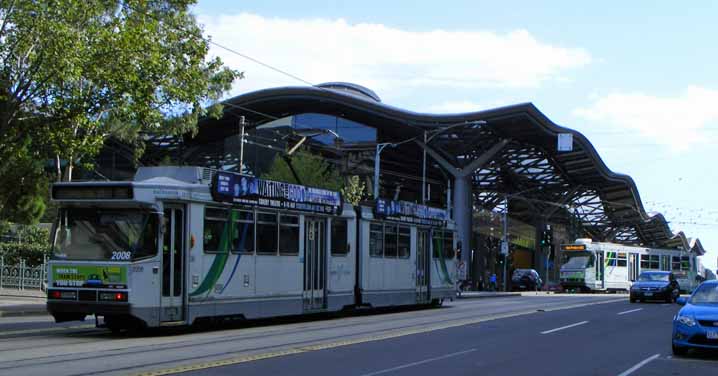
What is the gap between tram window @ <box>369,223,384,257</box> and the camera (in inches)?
984

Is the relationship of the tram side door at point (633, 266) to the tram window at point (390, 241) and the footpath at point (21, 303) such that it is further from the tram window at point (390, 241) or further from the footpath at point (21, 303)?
the footpath at point (21, 303)

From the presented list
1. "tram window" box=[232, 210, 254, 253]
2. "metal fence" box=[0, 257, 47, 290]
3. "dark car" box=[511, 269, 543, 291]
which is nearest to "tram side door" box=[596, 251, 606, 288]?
"dark car" box=[511, 269, 543, 291]

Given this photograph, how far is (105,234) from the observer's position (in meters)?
16.7

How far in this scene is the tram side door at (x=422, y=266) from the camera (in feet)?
91.4

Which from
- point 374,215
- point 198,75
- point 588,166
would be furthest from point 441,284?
point 588,166

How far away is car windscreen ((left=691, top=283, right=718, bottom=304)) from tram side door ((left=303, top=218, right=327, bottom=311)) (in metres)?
9.54

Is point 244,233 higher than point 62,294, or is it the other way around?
point 244,233

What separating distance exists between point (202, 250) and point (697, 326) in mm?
9531

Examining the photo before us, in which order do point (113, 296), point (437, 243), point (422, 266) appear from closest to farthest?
point (113, 296), point (422, 266), point (437, 243)

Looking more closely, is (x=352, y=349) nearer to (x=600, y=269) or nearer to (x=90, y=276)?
(x=90, y=276)

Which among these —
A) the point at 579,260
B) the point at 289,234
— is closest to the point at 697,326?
the point at 289,234

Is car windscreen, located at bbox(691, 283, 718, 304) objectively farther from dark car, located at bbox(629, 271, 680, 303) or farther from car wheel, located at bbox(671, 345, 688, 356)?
dark car, located at bbox(629, 271, 680, 303)

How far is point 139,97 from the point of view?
23.8m

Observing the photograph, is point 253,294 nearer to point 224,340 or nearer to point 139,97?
point 224,340
